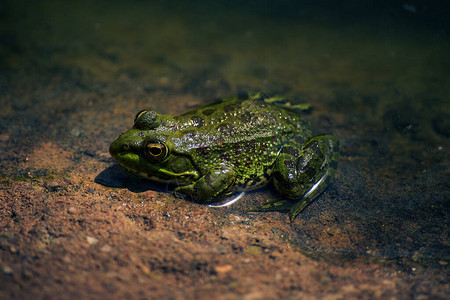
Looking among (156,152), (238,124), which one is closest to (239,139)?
(238,124)

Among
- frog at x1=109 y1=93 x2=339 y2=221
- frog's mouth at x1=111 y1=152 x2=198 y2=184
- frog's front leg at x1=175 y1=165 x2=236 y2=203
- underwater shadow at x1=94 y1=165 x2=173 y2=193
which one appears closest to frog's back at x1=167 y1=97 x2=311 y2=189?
frog at x1=109 y1=93 x2=339 y2=221

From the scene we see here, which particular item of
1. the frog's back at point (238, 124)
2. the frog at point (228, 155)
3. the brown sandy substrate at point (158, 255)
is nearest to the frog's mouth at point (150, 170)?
the frog at point (228, 155)

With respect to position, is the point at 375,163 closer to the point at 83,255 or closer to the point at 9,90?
the point at 83,255

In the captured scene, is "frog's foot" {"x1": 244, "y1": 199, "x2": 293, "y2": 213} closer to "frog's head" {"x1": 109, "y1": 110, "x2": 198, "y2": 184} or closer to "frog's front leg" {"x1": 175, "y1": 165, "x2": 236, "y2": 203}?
"frog's front leg" {"x1": 175, "y1": 165, "x2": 236, "y2": 203}

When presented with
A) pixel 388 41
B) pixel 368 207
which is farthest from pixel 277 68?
pixel 368 207

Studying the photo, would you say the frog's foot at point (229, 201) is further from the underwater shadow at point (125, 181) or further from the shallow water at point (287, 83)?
the underwater shadow at point (125, 181)
